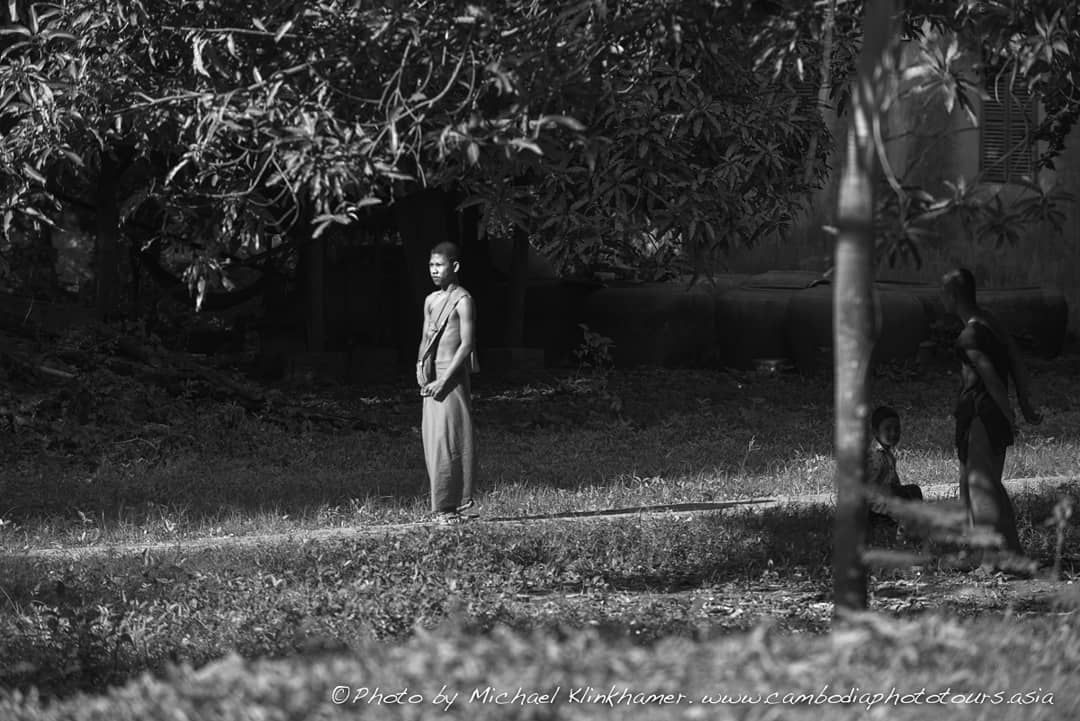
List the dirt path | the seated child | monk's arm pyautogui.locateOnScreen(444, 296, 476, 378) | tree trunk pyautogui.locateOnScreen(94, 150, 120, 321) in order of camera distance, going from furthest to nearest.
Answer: tree trunk pyautogui.locateOnScreen(94, 150, 120, 321) < monk's arm pyautogui.locateOnScreen(444, 296, 476, 378) < the seated child < the dirt path

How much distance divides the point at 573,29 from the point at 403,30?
806mm

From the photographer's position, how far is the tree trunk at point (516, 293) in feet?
62.1

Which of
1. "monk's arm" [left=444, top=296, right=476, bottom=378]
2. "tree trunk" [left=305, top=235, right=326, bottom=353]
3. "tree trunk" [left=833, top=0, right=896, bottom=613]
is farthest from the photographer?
"tree trunk" [left=305, top=235, right=326, bottom=353]

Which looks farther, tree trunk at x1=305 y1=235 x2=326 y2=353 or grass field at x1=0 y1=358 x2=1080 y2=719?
tree trunk at x1=305 y1=235 x2=326 y2=353

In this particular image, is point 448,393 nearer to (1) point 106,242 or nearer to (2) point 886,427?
(2) point 886,427

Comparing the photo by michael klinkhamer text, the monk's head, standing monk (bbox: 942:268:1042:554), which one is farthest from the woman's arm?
the photo by michael klinkhamer text

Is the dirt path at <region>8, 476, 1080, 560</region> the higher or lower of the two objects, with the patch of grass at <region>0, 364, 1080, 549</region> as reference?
lower

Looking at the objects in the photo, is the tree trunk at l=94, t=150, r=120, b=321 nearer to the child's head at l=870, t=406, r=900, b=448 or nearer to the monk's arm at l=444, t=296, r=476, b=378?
the monk's arm at l=444, t=296, r=476, b=378

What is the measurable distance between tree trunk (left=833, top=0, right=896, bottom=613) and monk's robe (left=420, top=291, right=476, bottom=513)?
15.5 ft

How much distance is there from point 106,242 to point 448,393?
9555 mm

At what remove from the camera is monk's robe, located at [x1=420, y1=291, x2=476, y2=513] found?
931 cm

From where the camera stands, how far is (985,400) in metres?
8.05

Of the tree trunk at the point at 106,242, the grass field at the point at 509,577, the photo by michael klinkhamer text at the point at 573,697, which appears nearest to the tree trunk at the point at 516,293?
the grass field at the point at 509,577

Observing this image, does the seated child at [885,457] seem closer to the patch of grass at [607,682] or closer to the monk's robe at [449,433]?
the monk's robe at [449,433]
